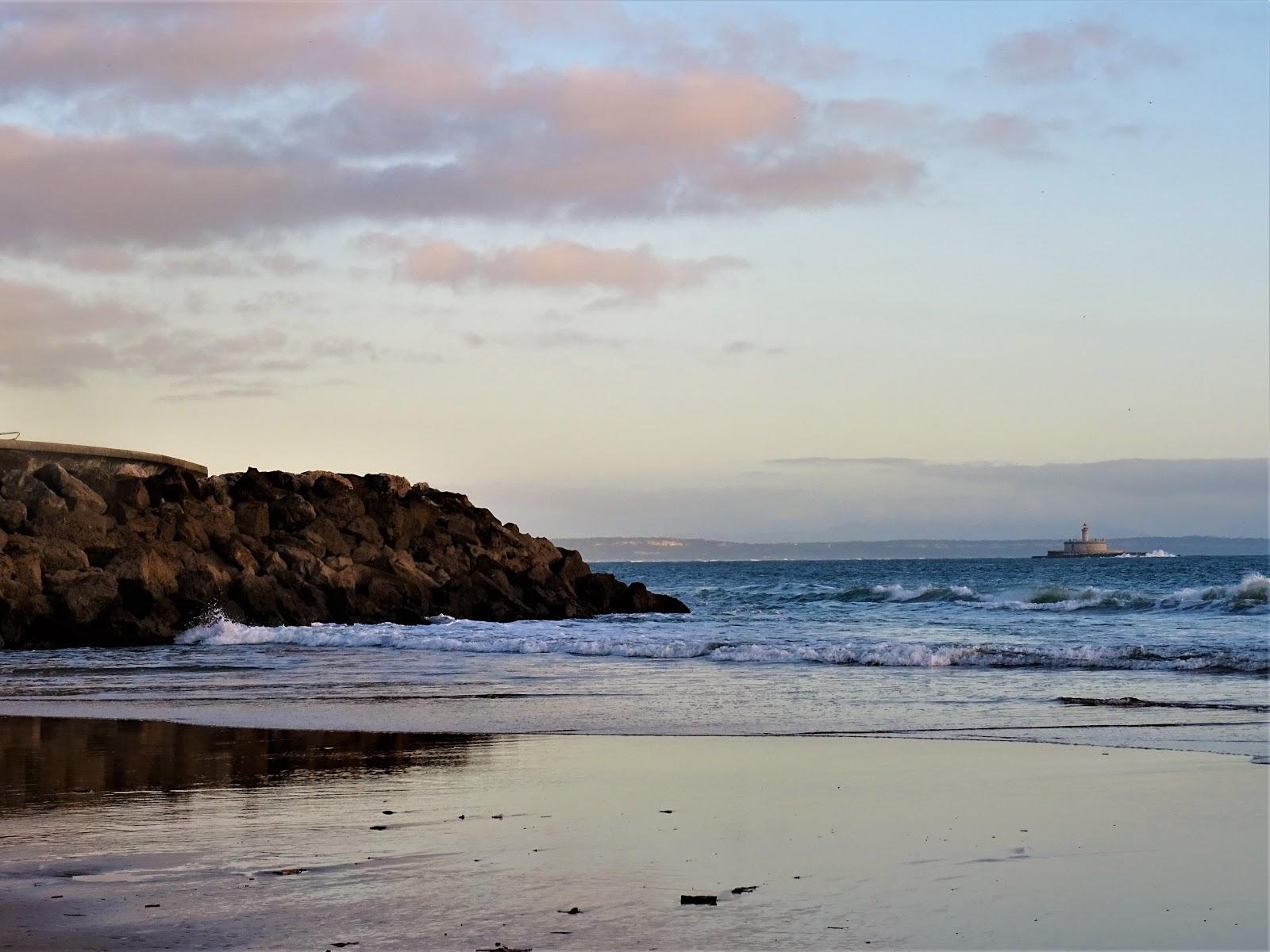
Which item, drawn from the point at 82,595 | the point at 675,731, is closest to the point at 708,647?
the point at 675,731

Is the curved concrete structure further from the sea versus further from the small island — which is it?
the small island

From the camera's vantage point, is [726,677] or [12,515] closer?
[726,677]

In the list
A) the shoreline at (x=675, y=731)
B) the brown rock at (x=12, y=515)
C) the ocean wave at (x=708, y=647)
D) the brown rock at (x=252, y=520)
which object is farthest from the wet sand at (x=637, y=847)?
the brown rock at (x=252, y=520)

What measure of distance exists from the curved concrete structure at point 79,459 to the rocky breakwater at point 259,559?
2.02 feet

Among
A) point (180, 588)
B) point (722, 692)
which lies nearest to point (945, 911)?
point (722, 692)

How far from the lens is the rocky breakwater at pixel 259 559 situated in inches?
1110

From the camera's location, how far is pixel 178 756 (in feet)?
34.9

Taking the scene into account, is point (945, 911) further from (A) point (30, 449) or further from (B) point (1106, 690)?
(A) point (30, 449)

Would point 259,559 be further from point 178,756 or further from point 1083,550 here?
point 1083,550

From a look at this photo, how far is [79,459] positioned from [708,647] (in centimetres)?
2152

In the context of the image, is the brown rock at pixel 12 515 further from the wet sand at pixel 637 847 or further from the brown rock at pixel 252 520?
the wet sand at pixel 637 847

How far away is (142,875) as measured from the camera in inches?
247

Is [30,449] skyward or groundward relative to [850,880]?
skyward

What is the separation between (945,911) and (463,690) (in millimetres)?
11555
